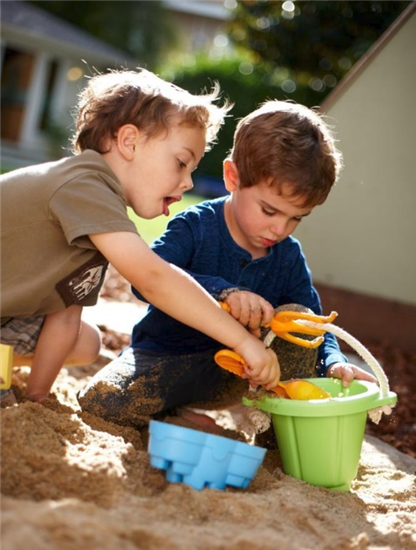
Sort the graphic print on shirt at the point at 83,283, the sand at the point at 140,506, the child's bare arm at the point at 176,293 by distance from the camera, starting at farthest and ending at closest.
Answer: the graphic print on shirt at the point at 83,283 < the child's bare arm at the point at 176,293 < the sand at the point at 140,506

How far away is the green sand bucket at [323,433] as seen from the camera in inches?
81.9

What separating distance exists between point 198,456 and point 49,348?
0.92 meters

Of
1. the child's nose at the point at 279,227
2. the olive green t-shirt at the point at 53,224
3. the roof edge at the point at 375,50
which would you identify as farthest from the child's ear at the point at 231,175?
the roof edge at the point at 375,50

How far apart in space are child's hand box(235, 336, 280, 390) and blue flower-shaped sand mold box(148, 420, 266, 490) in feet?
0.95

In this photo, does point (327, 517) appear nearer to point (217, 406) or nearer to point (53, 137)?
point (217, 406)

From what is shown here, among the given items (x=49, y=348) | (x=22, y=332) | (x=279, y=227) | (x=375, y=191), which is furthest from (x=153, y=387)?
(x=375, y=191)

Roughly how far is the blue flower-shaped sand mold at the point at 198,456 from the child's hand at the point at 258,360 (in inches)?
11.4

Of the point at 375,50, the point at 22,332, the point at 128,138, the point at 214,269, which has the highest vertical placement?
the point at 375,50

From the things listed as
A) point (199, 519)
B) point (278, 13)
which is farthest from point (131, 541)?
point (278, 13)

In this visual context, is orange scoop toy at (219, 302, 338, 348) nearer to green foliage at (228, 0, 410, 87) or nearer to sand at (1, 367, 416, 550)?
sand at (1, 367, 416, 550)

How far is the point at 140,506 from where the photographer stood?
5.34 feet

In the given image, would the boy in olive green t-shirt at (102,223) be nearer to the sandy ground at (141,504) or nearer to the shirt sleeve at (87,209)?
the shirt sleeve at (87,209)

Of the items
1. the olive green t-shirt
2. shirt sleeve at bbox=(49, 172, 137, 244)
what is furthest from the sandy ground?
shirt sleeve at bbox=(49, 172, 137, 244)

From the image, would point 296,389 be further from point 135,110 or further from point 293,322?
point 135,110
